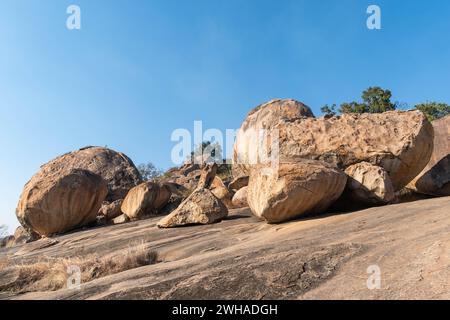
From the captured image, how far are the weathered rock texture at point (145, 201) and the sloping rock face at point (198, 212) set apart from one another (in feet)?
11.7

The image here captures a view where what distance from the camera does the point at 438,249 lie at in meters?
3.45

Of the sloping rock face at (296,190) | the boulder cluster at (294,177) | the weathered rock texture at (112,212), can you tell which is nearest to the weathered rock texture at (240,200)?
the boulder cluster at (294,177)

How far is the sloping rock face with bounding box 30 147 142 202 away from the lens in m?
16.7

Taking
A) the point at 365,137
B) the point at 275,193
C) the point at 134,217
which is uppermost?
the point at 365,137

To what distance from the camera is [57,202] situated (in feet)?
38.0

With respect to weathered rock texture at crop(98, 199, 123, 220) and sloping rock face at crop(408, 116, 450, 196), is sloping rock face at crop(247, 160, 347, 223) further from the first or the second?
weathered rock texture at crop(98, 199, 123, 220)

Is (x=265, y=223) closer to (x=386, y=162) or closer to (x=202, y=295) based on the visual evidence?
(x=386, y=162)

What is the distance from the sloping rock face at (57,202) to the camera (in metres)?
11.5

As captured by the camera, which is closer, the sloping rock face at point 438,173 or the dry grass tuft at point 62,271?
the dry grass tuft at point 62,271

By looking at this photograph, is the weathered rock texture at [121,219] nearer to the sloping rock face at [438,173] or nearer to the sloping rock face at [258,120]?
the sloping rock face at [258,120]

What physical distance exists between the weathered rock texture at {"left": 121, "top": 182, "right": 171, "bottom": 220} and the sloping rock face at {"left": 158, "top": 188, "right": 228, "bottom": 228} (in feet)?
11.7

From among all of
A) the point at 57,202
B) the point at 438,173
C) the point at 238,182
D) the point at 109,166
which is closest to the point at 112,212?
the point at 57,202
